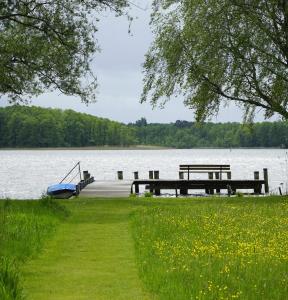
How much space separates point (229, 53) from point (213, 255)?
18.9 m

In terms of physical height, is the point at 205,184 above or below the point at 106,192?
above

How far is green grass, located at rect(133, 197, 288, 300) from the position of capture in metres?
10.7

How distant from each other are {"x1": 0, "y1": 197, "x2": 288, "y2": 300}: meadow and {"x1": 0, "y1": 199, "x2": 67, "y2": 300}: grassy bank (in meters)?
0.02

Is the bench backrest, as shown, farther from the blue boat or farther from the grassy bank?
the grassy bank

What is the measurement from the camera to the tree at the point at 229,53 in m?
29.8

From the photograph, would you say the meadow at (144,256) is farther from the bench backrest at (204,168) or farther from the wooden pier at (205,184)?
the bench backrest at (204,168)

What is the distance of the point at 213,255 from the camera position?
44.2 feet

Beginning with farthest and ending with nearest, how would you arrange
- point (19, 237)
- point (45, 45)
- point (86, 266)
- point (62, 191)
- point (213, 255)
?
point (62, 191), point (45, 45), point (19, 237), point (213, 255), point (86, 266)

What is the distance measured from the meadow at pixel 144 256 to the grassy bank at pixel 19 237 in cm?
2

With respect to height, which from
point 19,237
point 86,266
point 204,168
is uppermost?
point 204,168

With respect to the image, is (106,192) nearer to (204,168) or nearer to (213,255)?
(204,168)

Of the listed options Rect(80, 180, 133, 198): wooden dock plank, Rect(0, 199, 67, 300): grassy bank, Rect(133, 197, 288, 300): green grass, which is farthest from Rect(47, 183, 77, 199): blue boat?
Rect(133, 197, 288, 300): green grass

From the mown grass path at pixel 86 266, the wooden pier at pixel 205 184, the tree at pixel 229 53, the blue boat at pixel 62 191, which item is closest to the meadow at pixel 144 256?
the mown grass path at pixel 86 266

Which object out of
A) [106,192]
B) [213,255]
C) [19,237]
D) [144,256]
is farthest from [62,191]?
[213,255]
